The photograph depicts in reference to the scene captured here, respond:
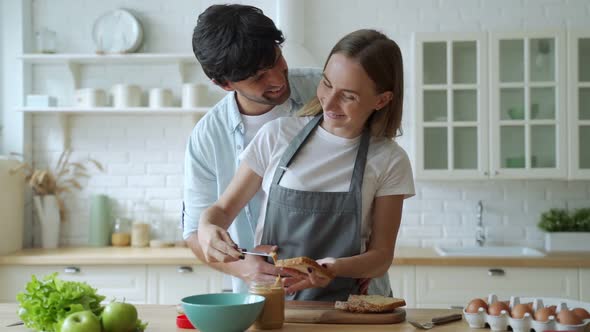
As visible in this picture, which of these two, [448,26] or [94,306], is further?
[448,26]

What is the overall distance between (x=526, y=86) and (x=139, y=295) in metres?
2.71

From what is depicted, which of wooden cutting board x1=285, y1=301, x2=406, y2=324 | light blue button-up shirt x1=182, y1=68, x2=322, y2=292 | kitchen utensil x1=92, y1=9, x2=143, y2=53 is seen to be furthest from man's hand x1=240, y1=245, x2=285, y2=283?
kitchen utensil x1=92, y1=9, x2=143, y2=53

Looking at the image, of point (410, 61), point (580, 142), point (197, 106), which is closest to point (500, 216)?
point (580, 142)

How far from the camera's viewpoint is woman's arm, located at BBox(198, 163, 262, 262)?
196 centimetres

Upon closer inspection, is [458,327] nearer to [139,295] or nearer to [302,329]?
[302,329]

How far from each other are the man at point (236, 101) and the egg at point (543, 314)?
27.7 inches

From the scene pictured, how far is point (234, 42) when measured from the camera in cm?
219

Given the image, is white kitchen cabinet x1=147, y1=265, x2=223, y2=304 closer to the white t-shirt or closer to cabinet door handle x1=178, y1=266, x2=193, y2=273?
cabinet door handle x1=178, y1=266, x2=193, y2=273


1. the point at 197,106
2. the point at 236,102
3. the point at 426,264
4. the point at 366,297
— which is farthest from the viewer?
the point at 197,106

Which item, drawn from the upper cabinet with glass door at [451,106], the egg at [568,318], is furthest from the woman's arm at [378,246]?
the upper cabinet with glass door at [451,106]

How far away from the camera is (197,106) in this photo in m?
4.95

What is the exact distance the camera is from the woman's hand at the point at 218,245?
1.94 meters

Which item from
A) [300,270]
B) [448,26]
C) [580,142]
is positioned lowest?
[300,270]

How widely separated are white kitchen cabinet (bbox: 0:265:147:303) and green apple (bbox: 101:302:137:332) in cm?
273
